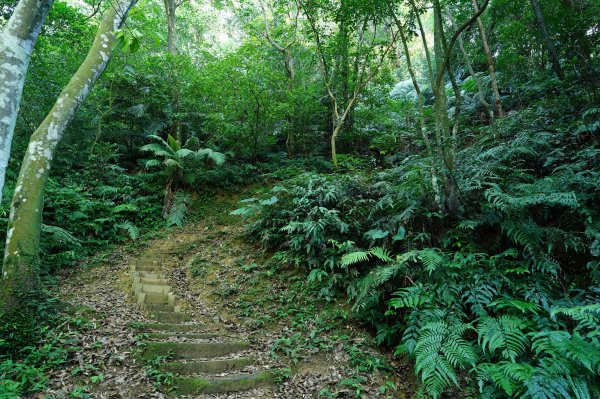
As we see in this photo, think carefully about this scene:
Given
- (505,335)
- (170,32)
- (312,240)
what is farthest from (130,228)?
(170,32)

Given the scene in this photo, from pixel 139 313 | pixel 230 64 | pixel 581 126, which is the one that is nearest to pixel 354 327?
pixel 139 313

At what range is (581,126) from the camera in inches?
208

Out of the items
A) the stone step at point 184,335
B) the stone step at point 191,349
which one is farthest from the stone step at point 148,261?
the stone step at point 191,349

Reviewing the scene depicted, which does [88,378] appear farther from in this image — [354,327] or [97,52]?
[97,52]

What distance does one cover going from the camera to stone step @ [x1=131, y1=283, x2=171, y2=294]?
18.3 feet

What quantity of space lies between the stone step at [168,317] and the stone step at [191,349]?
3.28 ft

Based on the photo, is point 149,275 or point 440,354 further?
point 149,275

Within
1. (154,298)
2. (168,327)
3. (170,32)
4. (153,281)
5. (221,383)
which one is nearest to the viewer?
(221,383)

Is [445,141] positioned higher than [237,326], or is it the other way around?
[445,141]

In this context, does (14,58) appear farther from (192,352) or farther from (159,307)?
(159,307)

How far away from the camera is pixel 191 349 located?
407cm

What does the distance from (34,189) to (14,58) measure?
2615 millimetres

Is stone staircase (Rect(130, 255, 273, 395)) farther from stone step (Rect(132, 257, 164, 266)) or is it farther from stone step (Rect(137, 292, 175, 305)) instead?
stone step (Rect(132, 257, 164, 266))

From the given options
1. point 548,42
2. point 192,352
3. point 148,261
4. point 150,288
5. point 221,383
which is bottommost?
point 221,383
